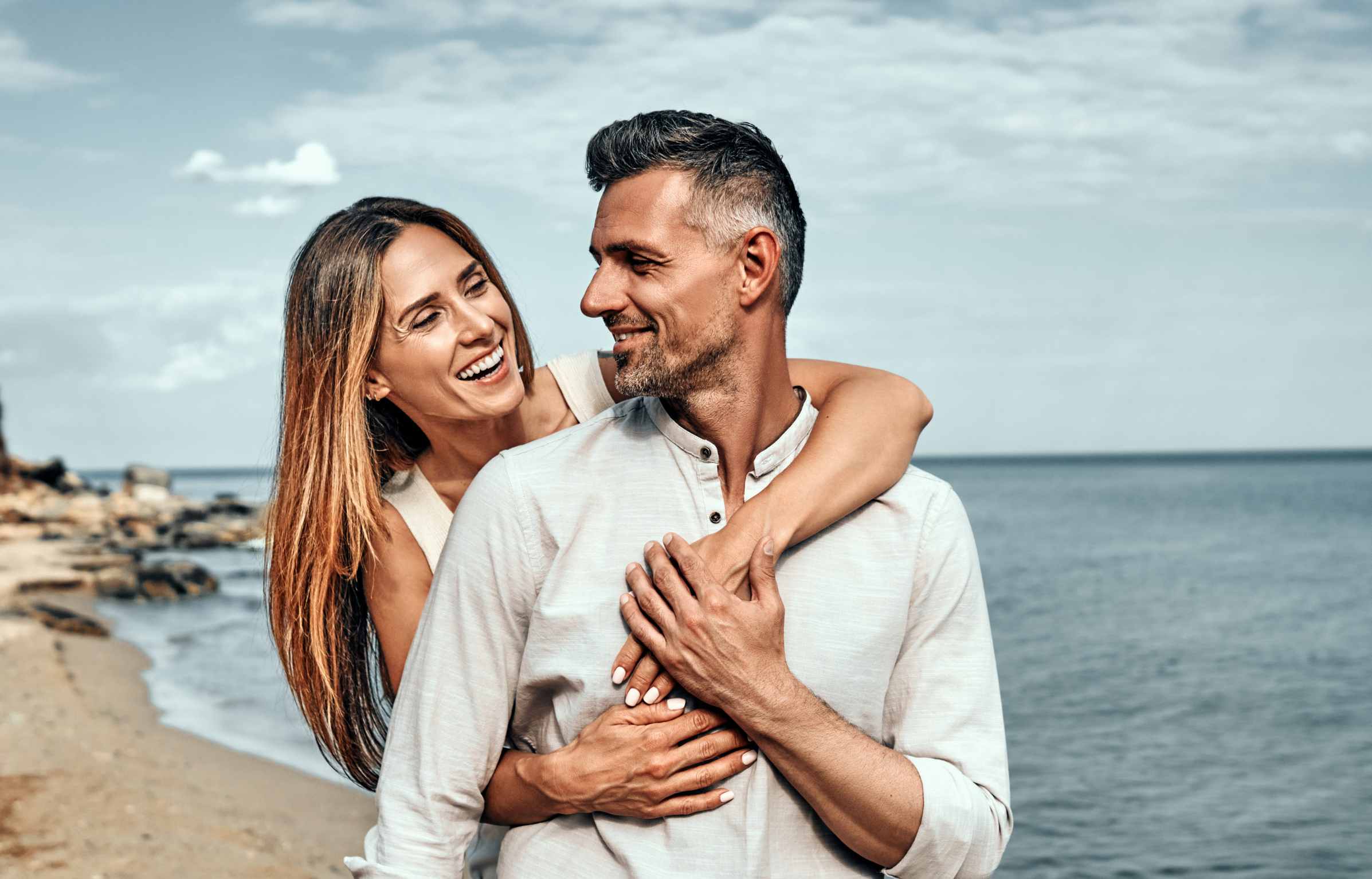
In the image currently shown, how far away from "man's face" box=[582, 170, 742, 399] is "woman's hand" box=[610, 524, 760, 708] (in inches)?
11.5

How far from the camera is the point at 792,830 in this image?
7.18 feet

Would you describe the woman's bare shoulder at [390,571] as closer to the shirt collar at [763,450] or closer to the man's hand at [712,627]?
the shirt collar at [763,450]

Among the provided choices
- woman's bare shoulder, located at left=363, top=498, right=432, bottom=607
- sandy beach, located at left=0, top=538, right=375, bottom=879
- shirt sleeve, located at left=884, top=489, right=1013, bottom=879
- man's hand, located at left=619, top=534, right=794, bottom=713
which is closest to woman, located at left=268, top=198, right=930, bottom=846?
woman's bare shoulder, located at left=363, top=498, right=432, bottom=607

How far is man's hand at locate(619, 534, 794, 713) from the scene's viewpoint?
2.09m

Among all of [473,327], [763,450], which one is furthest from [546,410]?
[763,450]

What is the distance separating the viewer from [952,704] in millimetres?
2260

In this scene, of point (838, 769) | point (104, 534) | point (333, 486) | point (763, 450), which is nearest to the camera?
point (838, 769)

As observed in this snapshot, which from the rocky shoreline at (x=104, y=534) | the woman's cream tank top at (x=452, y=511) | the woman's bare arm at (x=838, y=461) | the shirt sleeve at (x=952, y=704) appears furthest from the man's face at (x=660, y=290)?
the rocky shoreline at (x=104, y=534)

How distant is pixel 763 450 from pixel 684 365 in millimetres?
301

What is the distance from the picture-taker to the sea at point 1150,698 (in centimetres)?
1052

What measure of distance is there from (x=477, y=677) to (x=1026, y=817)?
9722 millimetres

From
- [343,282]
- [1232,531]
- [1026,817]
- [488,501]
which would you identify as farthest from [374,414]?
[1232,531]

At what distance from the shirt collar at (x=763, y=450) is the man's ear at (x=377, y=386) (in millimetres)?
1025

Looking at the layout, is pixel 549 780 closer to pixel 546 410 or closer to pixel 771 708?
pixel 771 708
